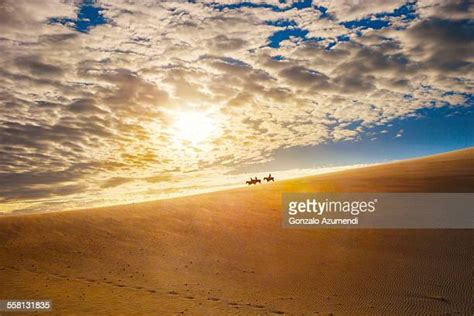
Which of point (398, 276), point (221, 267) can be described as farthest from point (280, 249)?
point (398, 276)

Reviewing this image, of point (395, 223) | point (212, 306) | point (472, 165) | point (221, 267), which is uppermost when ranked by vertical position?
point (472, 165)

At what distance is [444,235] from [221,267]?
45.4 ft

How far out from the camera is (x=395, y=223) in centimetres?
2597

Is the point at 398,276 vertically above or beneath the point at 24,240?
beneath

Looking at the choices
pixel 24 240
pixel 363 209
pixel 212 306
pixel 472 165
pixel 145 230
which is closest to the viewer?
pixel 212 306

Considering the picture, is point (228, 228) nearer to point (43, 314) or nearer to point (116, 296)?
point (116, 296)

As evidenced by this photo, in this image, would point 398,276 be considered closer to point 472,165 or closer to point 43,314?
point 43,314

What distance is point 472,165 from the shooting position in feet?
141

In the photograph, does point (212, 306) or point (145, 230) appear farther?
point (145, 230)

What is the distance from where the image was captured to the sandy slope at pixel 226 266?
1590cm

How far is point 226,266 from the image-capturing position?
68.0ft

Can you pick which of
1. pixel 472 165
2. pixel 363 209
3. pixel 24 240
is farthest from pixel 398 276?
pixel 472 165

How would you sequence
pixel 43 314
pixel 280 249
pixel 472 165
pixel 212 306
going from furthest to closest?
1. pixel 472 165
2. pixel 280 249
3. pixel 212 306
4. pixel 43 314

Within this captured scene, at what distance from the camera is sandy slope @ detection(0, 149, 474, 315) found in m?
15.9
